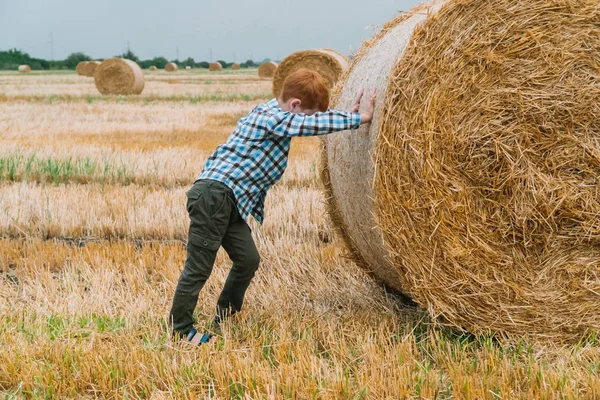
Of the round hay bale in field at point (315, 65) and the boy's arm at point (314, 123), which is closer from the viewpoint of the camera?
the boy's arm at point (314, 123)

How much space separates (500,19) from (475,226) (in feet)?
3.39

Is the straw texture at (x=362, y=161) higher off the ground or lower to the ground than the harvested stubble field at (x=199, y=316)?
higher

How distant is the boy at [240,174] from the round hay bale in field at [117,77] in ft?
66.2

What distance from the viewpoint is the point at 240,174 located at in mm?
3701

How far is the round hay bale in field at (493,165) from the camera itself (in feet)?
11.3

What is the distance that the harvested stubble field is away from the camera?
302cm

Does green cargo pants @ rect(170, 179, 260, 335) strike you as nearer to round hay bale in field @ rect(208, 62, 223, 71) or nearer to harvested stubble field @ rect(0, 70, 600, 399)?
harvested stubble field @ rect(0, 70, 600, 399)

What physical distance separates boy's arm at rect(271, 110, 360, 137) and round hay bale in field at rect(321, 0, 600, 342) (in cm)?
14

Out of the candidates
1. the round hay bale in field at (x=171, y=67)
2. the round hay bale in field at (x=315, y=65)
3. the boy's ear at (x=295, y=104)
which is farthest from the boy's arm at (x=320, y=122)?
the round hay bale in field at (x=171, y=67)

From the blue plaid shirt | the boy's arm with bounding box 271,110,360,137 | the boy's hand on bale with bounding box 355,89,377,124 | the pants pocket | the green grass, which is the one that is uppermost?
the boy's hand on bale with bounding box 355,89,377,124

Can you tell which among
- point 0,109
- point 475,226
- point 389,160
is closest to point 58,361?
point 389,160

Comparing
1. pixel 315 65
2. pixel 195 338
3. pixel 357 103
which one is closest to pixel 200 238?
pixel 195 338

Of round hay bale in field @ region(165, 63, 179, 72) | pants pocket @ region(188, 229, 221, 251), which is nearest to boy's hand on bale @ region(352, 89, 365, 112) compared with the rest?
pants pocket @ region(188, 229, 221, 251)

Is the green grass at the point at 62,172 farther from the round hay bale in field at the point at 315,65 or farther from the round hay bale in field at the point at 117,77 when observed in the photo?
the round hay bale in field at the point at 117,77
